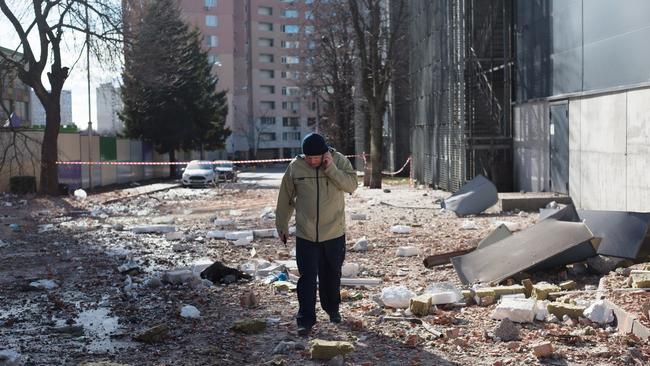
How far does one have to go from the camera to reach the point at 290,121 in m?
103

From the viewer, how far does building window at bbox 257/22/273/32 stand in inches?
3947

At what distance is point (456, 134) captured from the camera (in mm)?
25016

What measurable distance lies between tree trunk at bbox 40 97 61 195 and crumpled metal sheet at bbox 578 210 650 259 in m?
21.7

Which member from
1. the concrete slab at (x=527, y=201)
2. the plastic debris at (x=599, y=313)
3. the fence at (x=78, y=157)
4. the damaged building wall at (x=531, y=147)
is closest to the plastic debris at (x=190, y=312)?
the plastic debris at (x=599, y=313)

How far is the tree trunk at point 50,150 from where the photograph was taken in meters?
26.5

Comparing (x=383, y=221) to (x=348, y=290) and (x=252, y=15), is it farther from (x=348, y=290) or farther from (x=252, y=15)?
(x=252, y=15)

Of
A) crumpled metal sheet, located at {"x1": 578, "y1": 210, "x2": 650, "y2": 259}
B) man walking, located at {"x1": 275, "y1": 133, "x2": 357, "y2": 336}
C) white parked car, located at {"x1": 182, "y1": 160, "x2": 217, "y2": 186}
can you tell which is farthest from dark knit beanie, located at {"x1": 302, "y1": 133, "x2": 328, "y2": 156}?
white parked car, located at {"x1": 182, "y1": 160, "x2": 217, "y2": 186}

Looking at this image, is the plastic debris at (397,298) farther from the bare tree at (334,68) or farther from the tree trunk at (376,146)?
the bare tree at (334,68)

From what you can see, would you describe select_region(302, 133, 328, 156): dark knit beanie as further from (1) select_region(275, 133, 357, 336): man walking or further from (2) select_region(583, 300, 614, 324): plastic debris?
(2) select_region(583, 300, 614, 324): plastic debris

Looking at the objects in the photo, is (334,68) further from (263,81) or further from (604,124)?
(263,81)

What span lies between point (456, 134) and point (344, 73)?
25.6 meters

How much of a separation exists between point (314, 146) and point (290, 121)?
9649 centimetres

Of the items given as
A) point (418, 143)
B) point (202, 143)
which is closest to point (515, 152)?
point (418, 143)

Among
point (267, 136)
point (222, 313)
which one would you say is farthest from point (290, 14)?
point (222, 313)
